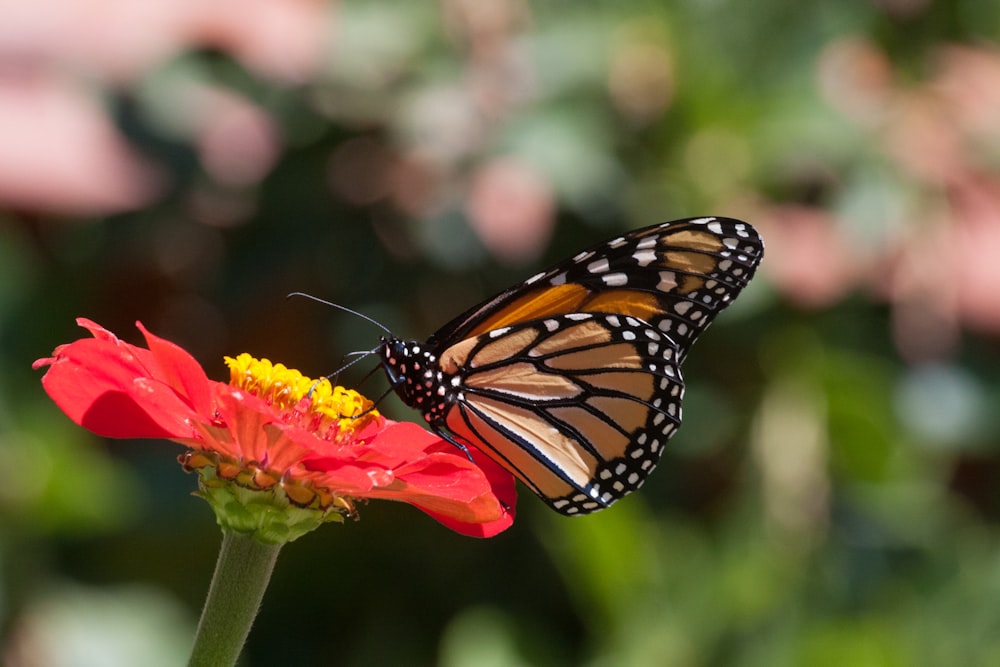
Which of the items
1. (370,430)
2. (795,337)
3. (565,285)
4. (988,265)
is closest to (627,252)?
(565,285)

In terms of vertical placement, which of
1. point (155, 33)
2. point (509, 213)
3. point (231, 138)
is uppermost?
point (155, 33)

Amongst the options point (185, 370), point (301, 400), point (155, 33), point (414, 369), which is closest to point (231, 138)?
point (155, 33)

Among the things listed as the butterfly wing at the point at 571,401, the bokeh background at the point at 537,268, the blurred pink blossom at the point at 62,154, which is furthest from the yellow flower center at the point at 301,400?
the blurred pink blossom at the point at 62,154

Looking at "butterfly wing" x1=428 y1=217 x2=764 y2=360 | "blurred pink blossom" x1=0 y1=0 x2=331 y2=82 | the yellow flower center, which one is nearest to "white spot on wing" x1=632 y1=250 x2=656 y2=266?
"butterfly wing" x1=428 y1=217 x2=764 y2=360

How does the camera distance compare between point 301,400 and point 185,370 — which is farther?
point 301,400

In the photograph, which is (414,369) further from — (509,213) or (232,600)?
(509,213)

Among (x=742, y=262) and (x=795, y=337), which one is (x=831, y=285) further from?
(x=742, y=262)
